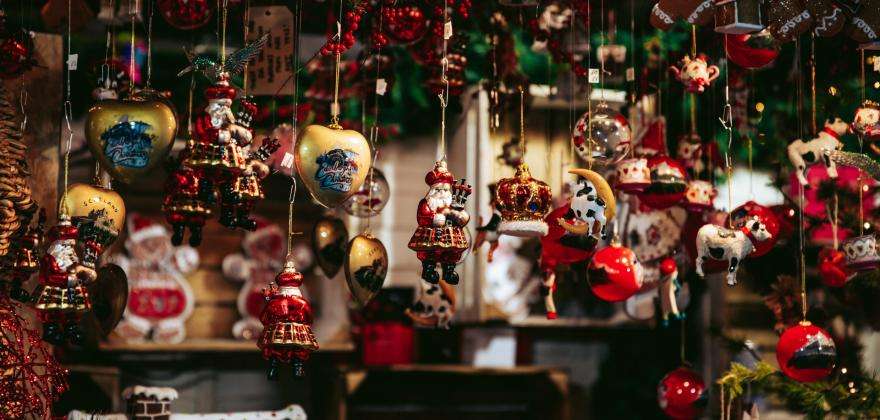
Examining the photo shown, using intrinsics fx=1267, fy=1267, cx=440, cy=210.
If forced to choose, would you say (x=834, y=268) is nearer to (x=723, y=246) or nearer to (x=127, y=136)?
(x=723, y=246)

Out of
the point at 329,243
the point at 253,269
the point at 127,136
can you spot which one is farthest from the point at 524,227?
the point at 253,269

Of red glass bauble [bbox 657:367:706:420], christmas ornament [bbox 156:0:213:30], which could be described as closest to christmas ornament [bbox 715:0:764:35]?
red glass bauble [bbox 657:367:706:420]

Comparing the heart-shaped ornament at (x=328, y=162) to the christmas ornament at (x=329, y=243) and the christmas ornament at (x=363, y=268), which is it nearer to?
the christmas ornament at (x=363, y=268)

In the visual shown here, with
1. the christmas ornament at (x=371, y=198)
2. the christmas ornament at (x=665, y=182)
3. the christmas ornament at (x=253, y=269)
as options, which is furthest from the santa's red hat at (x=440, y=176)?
the christmas ornament at (x=253, y=269)

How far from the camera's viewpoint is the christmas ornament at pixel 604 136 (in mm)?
4098

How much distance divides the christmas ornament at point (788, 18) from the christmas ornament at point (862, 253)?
33.7 inches

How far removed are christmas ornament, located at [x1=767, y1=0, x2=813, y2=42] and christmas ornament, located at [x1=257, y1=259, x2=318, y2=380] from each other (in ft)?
5.20

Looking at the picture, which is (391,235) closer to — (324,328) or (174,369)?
(324,328)

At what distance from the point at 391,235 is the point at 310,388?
772mm

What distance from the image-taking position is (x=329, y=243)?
4.45 meters

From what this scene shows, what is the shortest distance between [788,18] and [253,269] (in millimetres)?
2747

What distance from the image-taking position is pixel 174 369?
5438 mm

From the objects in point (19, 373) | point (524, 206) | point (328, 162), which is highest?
point (328, 162)

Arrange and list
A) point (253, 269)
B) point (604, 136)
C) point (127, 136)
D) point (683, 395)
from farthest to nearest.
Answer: point (253, 269)
point (683, 395)
point (604, 136)
point (127, 136)
